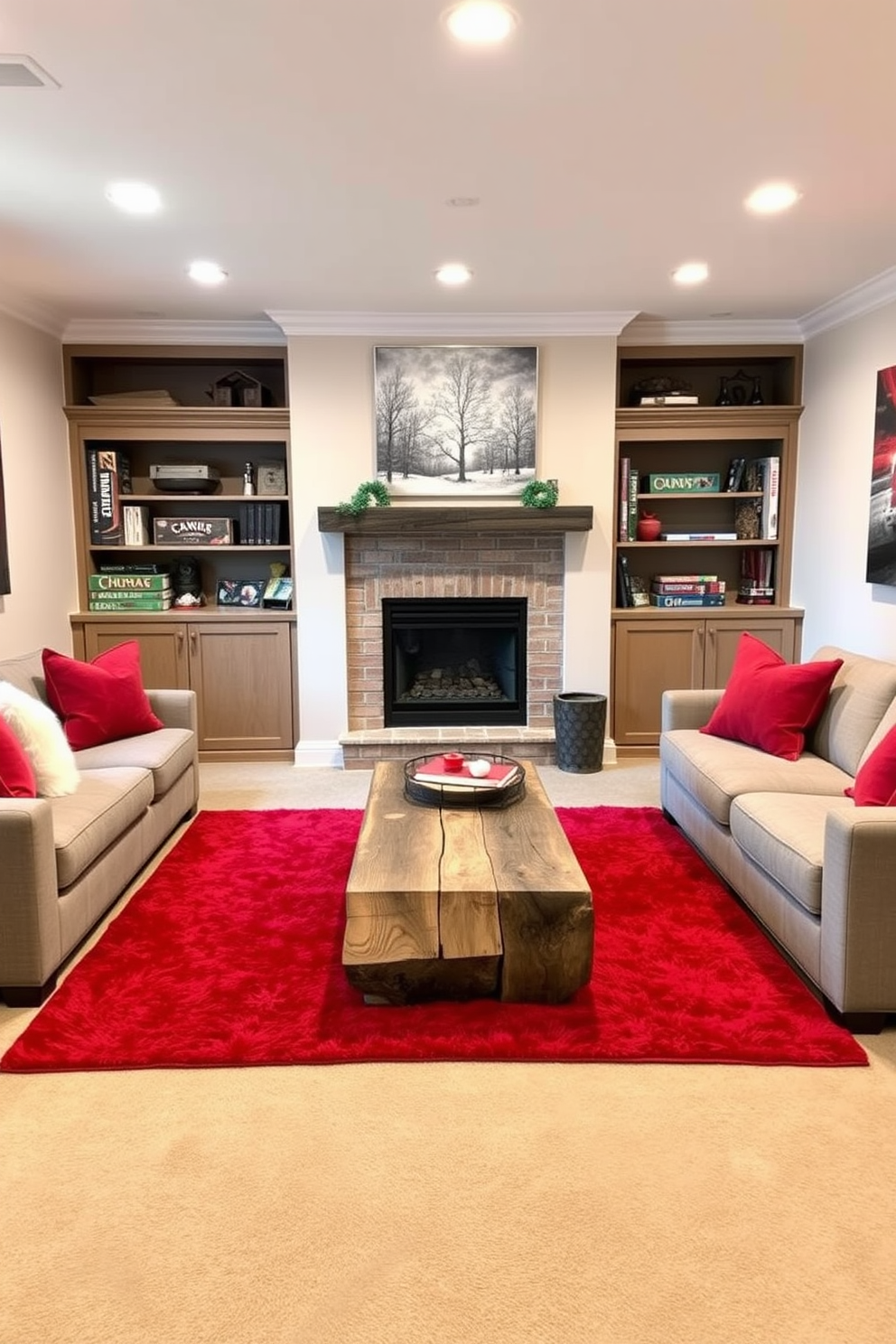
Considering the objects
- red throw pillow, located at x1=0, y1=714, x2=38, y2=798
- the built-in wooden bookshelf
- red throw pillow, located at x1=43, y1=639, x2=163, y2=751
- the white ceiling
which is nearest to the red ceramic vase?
the built-in wooden bookshelf

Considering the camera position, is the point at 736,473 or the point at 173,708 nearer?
the point at 173,708

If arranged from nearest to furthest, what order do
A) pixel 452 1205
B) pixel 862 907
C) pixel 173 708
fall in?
pixel 452 1205
pixel 862 907
pixel 173 708

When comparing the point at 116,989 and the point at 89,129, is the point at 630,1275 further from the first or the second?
the point at 89,129

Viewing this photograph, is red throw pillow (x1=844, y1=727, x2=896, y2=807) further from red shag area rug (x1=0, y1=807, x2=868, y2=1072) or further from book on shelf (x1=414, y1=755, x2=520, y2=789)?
book on shelf (x1=414, y1=755, x2=520, y2=789)

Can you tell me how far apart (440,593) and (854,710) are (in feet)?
8.10

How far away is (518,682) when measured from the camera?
5445mm

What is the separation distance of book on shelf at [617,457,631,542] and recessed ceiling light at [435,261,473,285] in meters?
1.54

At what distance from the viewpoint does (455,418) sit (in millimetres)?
5098

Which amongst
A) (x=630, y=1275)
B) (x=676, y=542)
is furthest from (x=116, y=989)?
(x=676, y=542)

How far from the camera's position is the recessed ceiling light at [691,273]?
402cm

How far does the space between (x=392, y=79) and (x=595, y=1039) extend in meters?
2.58

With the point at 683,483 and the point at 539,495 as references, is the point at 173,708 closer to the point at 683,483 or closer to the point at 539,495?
the point at 539,495

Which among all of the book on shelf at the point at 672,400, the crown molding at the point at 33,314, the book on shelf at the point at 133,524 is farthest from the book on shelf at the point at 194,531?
the book on shelf at the point at 672,400

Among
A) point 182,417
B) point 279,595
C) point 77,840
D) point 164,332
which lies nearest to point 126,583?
point 279,595
